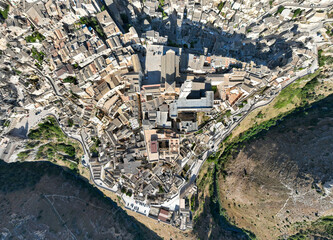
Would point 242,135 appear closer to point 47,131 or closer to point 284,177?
point 284,177

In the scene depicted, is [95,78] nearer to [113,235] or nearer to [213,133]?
[213,133]

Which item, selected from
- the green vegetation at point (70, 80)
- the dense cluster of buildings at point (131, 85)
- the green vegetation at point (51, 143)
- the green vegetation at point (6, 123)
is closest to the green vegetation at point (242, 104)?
the dense cluster of buildings at point (131, 85)

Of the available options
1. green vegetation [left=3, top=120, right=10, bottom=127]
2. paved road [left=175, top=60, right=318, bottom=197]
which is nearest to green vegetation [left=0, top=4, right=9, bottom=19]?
green vegetation [left=3, top=120, right=10, bottom=127]

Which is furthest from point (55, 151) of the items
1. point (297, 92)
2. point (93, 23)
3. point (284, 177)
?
point (297, 92)

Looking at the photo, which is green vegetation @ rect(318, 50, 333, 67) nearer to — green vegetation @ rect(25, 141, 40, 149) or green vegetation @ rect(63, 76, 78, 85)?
green vegetation @ rect(63, 76, 78, 85)

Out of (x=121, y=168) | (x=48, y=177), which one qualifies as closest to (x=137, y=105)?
(x=121, y=168)

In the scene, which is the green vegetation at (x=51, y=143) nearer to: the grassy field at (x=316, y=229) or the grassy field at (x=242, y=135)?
the grassy field at (x=242, y=135)
